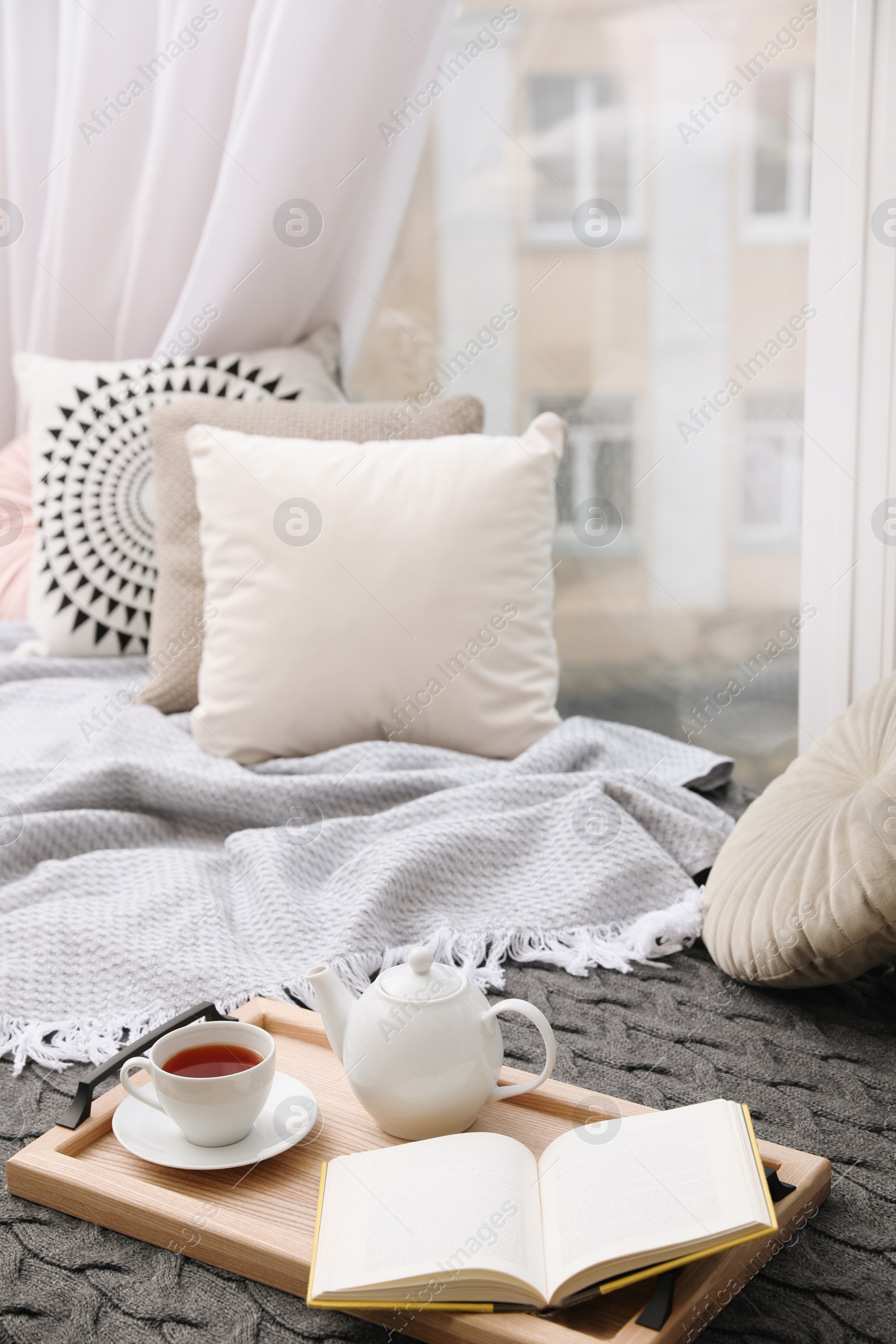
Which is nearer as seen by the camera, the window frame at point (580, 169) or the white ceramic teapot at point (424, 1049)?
the white ceramic teapot at point (424, 1049)

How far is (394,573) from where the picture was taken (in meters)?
1.36

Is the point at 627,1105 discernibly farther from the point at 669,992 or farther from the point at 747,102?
the point at 747,102

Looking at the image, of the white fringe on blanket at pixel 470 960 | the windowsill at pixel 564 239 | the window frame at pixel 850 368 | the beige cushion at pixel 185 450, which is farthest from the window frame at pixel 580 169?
the white fringe on blanket at pixel 470 960

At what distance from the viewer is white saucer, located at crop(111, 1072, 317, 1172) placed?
65 cm

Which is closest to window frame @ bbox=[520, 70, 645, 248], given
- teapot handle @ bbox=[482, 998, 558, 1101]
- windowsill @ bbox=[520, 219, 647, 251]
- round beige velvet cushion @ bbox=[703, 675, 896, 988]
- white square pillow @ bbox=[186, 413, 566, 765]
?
windowsill @ bbox=[520, 219, 647, 251]

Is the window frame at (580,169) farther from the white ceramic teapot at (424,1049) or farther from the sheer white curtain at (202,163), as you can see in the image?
the white ceramic teapot at (424,1049)

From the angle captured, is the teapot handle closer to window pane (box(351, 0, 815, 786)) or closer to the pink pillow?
window pane (box(351, 0, 815, 786))

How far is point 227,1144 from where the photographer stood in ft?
2.17

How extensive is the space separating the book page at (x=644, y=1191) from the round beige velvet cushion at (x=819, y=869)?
0.31 meters

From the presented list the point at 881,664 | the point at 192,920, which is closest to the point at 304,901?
the point at 192,920

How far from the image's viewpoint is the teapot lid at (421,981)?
66 centimetres

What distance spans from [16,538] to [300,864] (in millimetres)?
1045

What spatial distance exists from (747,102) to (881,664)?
0.84 meters

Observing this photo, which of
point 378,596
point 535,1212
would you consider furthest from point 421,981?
point 378,596
